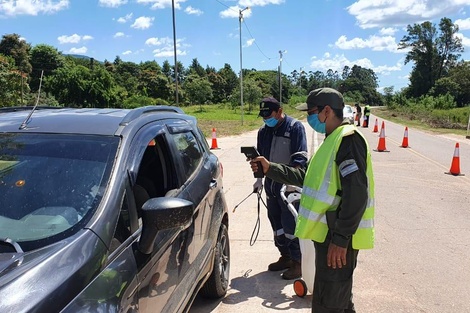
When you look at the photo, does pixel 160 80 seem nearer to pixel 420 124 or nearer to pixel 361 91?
pixel 420 124

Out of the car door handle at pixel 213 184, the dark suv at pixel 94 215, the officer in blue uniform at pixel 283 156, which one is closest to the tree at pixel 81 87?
the officer in blue uniform at pixel 283 156

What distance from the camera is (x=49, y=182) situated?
2.21 m

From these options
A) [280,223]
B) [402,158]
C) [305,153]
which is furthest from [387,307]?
[402,158]

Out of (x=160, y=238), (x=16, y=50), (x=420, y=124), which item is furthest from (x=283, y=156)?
(x=16, y=50)

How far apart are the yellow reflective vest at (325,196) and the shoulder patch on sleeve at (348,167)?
6 cm

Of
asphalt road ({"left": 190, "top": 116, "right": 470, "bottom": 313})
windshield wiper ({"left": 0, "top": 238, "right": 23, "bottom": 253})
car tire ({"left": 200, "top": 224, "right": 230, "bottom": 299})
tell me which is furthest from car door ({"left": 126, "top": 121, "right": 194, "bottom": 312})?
asphalt road ({"left": 190, "top": 116, "right": 470, "bottom": 313})

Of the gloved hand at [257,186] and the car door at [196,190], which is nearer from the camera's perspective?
the car door at [196,190]

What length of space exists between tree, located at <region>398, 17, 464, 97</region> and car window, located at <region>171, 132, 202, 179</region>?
367 feet

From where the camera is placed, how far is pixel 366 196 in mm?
2639

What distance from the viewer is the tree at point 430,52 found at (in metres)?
103

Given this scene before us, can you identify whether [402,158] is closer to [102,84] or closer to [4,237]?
[4,237]

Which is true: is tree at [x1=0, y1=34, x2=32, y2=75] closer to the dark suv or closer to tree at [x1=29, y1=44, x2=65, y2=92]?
tree at [x1=29, y1=44, x2=65, y2=92]

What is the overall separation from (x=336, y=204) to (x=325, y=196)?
90mm

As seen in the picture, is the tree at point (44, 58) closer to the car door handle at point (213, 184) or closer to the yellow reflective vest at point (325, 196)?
the car door handle at point (213, 184)
